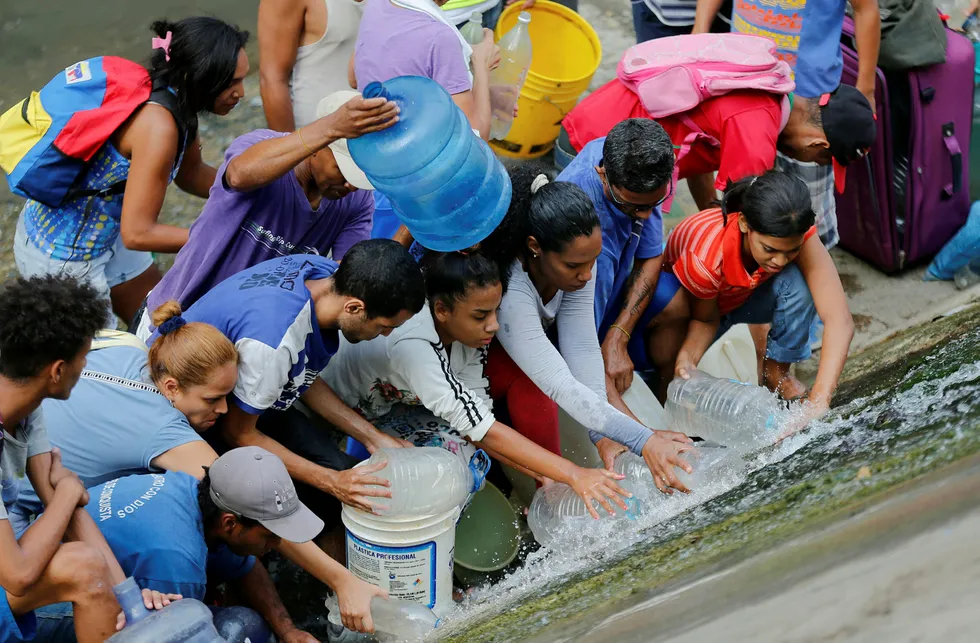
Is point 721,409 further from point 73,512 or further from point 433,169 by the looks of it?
point 73,512

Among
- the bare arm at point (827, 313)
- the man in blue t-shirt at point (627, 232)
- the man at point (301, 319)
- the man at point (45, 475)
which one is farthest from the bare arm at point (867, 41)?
the man at point (45, 475)

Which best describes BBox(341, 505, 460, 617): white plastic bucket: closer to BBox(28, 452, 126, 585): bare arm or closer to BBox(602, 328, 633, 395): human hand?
BBox(28, 452, 126, 585): bare arm

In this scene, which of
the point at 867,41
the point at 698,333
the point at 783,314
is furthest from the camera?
the point at 867,41

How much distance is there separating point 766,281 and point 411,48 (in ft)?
5.02

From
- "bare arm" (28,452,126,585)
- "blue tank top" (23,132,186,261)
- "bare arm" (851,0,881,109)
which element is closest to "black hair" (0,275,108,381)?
Result: "bare arm" (28,452,126,585)

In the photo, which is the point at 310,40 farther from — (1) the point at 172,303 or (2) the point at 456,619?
(2) the point at 456,619

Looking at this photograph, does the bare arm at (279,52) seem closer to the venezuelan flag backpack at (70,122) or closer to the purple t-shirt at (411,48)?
the purple t-shirt at (411,48)

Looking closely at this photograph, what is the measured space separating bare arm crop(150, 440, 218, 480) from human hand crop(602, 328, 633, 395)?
152 cm

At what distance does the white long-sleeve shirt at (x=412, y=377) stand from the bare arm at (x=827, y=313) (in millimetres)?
1155

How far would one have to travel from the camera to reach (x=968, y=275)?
4773 millimetres

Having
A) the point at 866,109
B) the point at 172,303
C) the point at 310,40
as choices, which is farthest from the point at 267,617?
the point at 866,109

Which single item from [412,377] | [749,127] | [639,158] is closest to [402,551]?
[412,377]

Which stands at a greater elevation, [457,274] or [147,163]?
[147,163]

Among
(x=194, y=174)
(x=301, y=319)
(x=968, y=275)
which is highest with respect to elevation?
(x=301, y=319)
